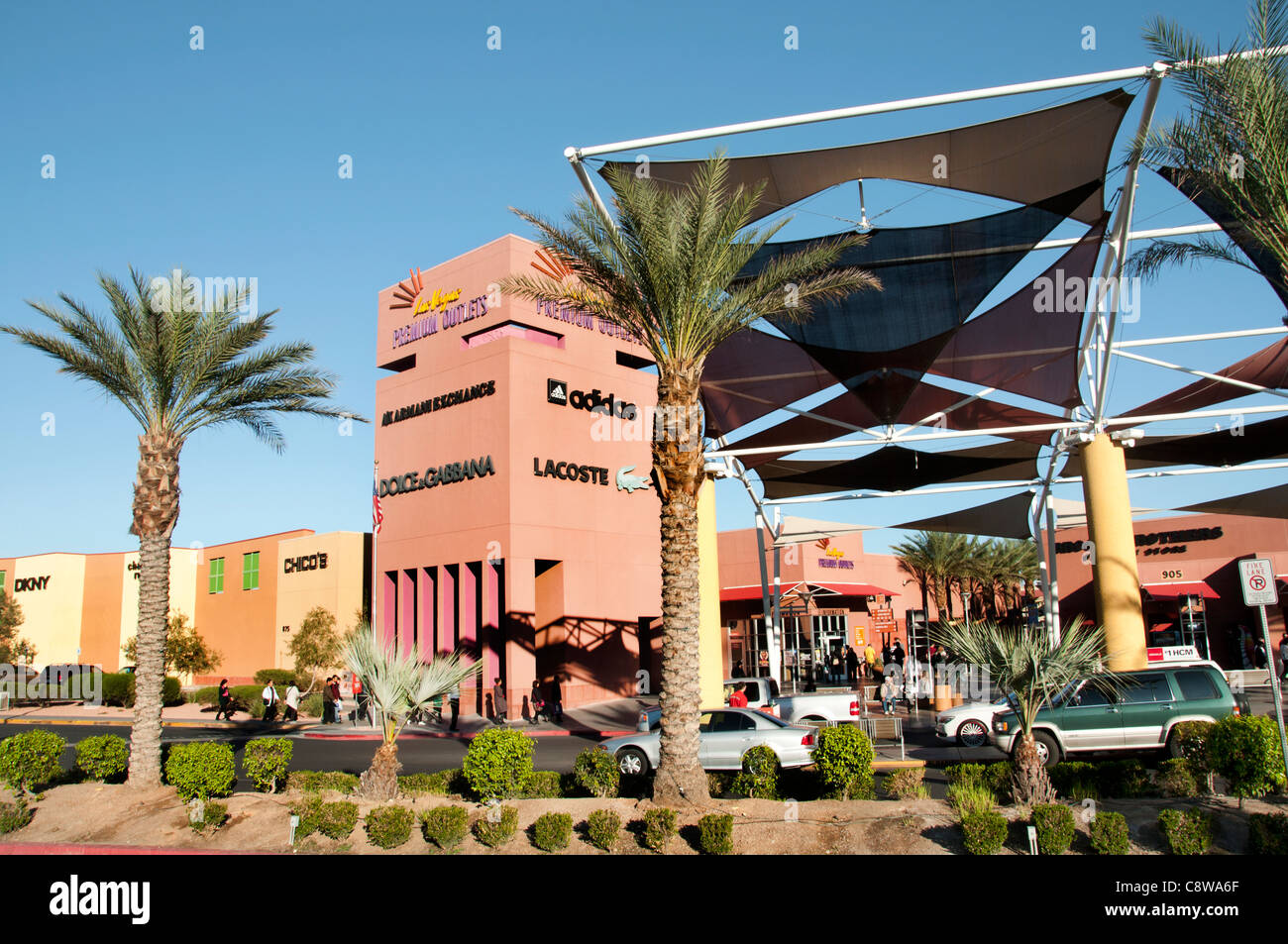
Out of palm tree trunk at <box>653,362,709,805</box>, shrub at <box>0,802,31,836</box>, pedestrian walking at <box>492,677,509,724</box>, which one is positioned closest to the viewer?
palm tree trunk at <box>653,362,709,805</box>

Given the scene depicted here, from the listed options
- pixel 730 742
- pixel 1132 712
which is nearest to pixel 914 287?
pixel 1132 712

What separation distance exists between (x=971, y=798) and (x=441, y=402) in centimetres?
2903

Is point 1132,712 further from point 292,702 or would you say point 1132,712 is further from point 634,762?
point 292,702

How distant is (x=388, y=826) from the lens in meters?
11.4

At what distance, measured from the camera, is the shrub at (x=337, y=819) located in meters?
11.8

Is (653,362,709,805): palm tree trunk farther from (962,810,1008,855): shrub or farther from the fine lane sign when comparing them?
the fine lane sign

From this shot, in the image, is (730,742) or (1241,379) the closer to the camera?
(730,742)

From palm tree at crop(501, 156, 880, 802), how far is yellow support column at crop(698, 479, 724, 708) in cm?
965

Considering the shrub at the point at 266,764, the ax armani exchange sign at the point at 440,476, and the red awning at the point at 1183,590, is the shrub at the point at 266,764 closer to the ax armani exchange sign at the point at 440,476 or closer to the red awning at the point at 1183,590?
the ax armani exchange sign at the point at 440,476

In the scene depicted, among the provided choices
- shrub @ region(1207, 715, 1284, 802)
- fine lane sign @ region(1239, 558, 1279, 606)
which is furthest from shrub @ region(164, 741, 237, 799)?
fine lane sign @ region(1239, 558, 1279, 606)

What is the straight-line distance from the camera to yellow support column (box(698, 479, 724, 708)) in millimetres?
23047

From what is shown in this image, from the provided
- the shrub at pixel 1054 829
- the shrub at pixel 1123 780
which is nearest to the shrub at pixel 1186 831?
the shrub at pixel 1054 829

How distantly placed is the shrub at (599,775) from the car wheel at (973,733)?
922cm
